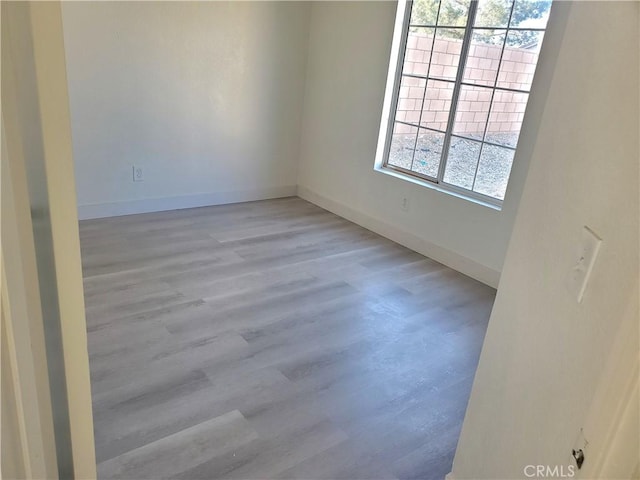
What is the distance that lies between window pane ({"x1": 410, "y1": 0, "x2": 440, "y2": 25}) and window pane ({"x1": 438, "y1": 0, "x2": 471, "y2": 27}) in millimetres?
63

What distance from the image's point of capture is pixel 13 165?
72 cm

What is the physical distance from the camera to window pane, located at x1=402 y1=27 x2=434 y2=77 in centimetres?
376

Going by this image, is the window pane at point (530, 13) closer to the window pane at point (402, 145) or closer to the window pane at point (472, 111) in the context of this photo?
the window pane at point (472, 111)

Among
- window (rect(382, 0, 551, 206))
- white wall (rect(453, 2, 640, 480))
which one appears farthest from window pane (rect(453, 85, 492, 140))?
white wall (rect(453, 2, 640, 480))

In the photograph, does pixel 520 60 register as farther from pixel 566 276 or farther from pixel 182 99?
pixel 182 99

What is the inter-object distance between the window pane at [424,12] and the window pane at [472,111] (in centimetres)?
64

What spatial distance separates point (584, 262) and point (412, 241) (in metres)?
3.05

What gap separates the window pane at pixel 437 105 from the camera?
366cm

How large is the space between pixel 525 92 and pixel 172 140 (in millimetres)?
2802

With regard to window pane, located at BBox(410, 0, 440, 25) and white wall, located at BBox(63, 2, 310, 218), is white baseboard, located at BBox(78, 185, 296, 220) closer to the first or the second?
white wall, located at BBox(63, 2, 310, 218)

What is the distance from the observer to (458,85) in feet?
11.6

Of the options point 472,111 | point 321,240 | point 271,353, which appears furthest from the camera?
point 321,240

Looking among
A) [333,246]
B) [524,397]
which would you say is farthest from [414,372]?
[333,246]

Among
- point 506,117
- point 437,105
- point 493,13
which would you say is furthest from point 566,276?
point 437,105
